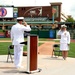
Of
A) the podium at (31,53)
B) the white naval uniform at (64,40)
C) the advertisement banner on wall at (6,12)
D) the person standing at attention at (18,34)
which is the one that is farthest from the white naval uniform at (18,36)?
the advertisement banner on wall at (6,12)

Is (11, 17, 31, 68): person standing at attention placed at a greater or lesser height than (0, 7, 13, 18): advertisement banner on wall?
lesser

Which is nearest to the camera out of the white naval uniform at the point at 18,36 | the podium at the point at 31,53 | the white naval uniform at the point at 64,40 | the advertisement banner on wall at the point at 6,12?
the podium at the point at 31,53

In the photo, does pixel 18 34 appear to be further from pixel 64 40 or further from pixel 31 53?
pixel 64 40

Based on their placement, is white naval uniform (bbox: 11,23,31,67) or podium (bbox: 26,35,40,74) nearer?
podium (bbox: 26,35,40,74)

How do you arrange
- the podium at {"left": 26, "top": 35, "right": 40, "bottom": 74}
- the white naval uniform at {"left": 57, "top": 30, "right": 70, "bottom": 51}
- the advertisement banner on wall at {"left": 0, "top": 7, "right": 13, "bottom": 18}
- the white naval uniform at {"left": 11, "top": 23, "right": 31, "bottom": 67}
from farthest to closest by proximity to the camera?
the advertisement banner on wall at {"left": 0, "top": 7, "right": 13, "bottom": 18}
the white naval uniform at {"left": 57, "top": 30, "right": 70, "bottom": 51}
the white naval uniform at {"left": 11, "top": 23, "right": 31, "bottom": 67}
the podium at {"left": 26, "top": 35, "right": 40, "bottom": 74}

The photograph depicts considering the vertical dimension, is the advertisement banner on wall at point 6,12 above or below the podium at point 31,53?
above

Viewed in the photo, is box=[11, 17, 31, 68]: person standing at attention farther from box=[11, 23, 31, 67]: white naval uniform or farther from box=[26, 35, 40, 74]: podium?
box=[26, 35, 40, 74]: podium

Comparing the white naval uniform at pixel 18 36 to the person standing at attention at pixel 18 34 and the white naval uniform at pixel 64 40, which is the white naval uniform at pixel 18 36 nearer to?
the person standing at attention at pixel 18 34

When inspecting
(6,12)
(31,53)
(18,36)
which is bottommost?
(31,53)

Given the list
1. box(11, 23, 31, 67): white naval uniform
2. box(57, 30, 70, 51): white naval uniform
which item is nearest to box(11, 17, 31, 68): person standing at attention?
box(11, 23, 31, 67): white naval uniform

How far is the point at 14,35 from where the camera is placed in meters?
11.0

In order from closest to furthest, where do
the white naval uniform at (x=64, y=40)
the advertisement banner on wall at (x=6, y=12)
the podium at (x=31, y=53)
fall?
the podium at (x=31, y=53) < the white naval uniform at (x=64, y=40) < the advertisement banner on wall at (x=6, y=12)

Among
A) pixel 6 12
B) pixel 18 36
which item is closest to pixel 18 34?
pixel 18 36

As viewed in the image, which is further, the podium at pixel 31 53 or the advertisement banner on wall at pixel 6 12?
the advertisement banner on wall at pixel 6 12
